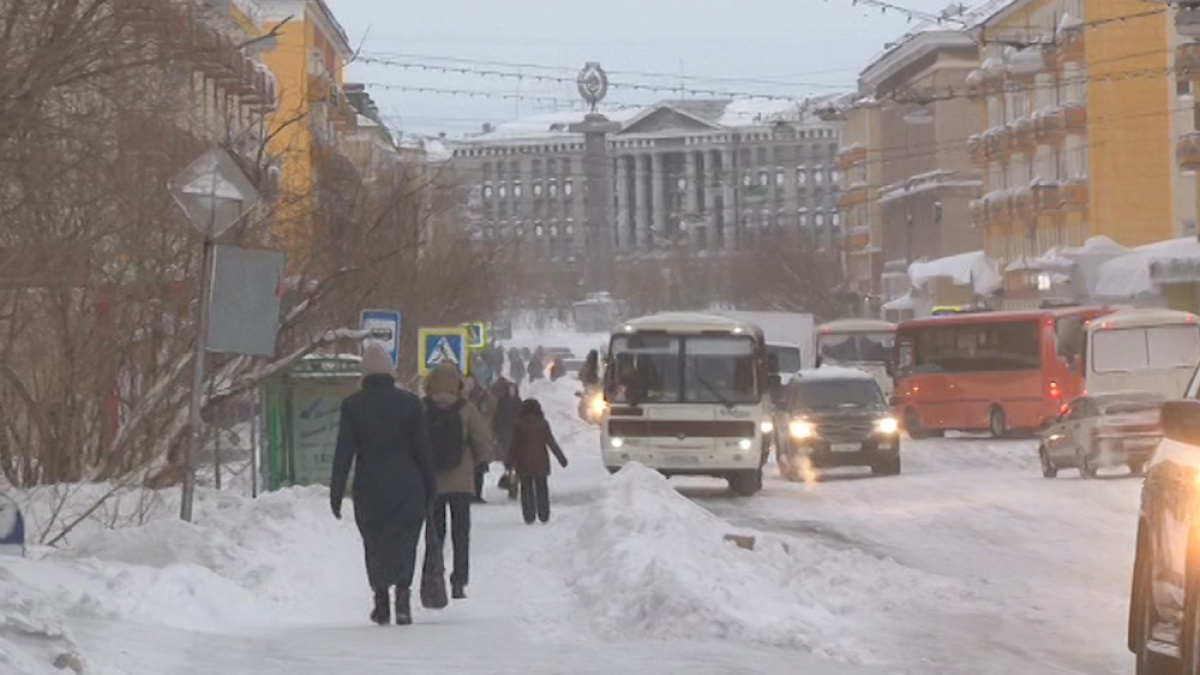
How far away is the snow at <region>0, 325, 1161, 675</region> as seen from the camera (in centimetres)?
1305

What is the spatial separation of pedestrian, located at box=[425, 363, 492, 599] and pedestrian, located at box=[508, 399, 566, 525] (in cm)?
984

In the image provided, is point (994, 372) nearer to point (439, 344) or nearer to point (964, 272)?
point (439, 344)

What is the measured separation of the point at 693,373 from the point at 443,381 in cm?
2043

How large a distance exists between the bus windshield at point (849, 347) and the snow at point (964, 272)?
23.2m

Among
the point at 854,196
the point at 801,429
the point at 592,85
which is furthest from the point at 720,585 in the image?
the point at 592,85

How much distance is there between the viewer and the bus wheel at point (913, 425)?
61344 mm

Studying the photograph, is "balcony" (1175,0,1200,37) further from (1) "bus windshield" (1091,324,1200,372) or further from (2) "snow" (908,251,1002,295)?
(2) "snow" (908,251,1002,295)

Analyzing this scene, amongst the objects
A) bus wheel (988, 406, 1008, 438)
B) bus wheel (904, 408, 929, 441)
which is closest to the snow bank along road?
bus wheel (988, 406, 1008, 438)

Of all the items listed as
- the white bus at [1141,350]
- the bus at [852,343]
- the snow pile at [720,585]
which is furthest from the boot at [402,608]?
the bus at [852,343]

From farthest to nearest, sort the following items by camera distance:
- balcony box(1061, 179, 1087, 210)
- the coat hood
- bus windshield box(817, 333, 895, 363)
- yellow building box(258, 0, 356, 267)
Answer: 1. balcony box(1061, 179, 1087, 210)
2. bus windshield box(817, 333, 895, 363)
3. yellow building box(258, 0, 356, 267)
4. the coat hood

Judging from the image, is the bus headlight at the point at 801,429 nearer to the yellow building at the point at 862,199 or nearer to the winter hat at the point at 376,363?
the winter hat at the point at 376,363

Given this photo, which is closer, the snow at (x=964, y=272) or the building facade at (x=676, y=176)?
the snow at (x=964, y=272)

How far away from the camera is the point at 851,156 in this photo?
13550 centimetres

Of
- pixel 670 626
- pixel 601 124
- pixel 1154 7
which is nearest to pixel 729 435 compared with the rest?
pixel 670 626
